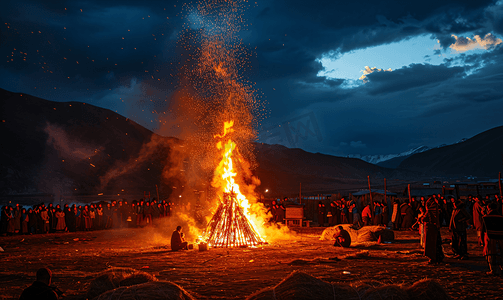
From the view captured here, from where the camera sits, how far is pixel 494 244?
32.8 ft

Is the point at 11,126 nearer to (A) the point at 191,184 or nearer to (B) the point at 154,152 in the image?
(B) the point at 154,152

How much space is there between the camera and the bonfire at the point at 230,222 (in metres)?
16.6

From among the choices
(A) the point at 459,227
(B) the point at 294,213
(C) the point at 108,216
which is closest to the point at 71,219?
(C) the point at 108,216

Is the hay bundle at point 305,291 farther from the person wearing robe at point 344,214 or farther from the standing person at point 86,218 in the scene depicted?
the standing person at point 86,218

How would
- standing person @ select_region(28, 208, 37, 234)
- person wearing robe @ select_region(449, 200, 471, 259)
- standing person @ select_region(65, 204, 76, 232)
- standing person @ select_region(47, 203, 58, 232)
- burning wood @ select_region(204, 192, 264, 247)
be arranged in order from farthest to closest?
standing person @ select_region(65, 204, 76, 232), standing person @ select_region(47, 203, 58, 232), standing person @ select_region(28, 208, 37, 234), burning wood @ select_region(204, 192, 264, 247), person wearing robe @ select_region(449, 200, 471, 259)

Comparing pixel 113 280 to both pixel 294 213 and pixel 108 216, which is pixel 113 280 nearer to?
pixel 294 213

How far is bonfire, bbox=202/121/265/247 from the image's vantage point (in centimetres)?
1659

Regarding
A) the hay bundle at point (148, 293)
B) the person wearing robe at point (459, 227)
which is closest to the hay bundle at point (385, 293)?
the hay bundle at point (148, 293)

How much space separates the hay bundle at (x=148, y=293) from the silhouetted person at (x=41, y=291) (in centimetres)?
91

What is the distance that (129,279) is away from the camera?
6633mm

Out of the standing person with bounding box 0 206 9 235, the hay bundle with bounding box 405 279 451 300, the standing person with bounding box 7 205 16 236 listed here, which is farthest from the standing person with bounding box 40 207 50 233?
the hay bundle with bounding box 405 279 451 300

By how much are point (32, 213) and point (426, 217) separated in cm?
2324

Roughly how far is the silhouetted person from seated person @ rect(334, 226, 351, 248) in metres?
12.9

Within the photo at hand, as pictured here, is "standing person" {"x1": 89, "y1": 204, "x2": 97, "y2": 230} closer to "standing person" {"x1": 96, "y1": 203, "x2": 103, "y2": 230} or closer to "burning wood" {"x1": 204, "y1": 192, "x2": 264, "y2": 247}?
"standing person" {"x1": 96, "y1": 203, "x2": 103, "y2": 230}
